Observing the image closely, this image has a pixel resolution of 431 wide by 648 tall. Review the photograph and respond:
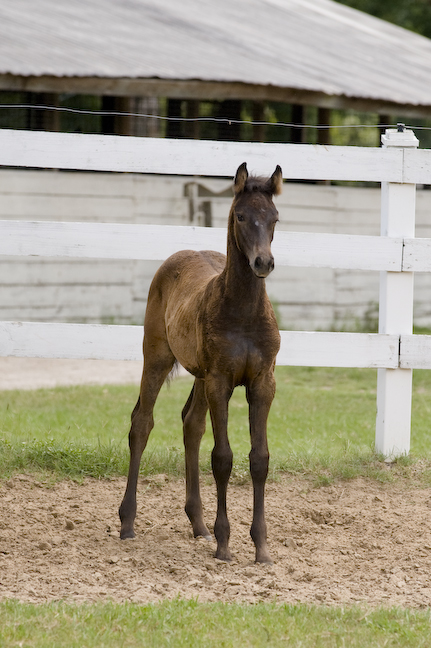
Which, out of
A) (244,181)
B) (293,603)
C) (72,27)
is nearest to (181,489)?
(293,603)

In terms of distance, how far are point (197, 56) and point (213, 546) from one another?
10.5 metres

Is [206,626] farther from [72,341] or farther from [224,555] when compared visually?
[72,341]

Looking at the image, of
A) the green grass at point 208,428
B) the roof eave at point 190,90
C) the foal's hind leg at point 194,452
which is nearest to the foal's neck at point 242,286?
the foal's hind leg at point 194,452

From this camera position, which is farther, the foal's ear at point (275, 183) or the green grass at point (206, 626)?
the foal's ear at point (275, 183)

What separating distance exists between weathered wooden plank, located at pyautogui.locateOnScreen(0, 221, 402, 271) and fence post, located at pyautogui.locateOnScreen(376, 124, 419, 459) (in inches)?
5.6

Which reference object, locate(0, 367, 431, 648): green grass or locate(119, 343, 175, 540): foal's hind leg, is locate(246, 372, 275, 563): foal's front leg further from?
locate(119, 343, 175, 540): foal's hind leg

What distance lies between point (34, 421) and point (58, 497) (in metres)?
2.24

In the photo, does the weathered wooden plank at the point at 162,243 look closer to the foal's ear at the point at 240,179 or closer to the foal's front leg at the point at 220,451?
the foal's ear at the point at 240,179

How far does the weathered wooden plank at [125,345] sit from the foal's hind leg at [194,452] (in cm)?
95

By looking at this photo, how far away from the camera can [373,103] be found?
1484 centimetres

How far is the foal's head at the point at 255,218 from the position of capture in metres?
3.78

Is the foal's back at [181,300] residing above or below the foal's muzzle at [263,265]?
below

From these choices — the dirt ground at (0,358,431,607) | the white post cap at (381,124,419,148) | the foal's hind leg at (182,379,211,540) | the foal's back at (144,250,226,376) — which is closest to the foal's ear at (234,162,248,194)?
the foal's back at (144,250,226,376)

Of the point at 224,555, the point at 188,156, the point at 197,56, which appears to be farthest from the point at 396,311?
the point at 197,56
